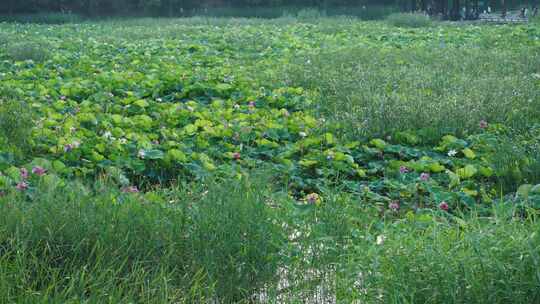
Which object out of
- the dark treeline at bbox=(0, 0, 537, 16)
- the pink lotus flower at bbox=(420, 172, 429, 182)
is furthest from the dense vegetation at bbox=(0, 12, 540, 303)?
the dark treeline at bbox=(0, 0, 537, 16)

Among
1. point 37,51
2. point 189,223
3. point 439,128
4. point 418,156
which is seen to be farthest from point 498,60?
point 189,223

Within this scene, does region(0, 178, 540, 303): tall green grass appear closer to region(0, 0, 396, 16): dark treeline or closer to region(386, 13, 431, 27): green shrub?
region(386, 13, 431, 27): green shrub

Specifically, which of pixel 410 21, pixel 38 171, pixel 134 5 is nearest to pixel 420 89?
pixel 38 171

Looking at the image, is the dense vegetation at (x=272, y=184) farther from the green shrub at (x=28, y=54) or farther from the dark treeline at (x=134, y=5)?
the dark treeline at (x=134, y=5)

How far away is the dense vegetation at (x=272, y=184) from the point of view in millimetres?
2768

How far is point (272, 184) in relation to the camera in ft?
13.2

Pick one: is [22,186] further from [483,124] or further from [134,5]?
[134,5]

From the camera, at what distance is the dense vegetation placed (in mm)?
2768

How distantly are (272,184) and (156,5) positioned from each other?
1050 inches

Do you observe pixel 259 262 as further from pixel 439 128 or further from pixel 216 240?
pixel 439 128

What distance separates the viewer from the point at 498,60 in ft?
29.7

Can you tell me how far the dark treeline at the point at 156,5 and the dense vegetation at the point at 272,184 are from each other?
20.5 meters

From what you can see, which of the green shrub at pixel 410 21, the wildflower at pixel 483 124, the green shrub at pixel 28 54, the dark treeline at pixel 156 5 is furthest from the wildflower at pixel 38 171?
the dark treeline at pixel 156 5

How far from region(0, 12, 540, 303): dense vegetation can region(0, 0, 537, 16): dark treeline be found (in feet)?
67.2
